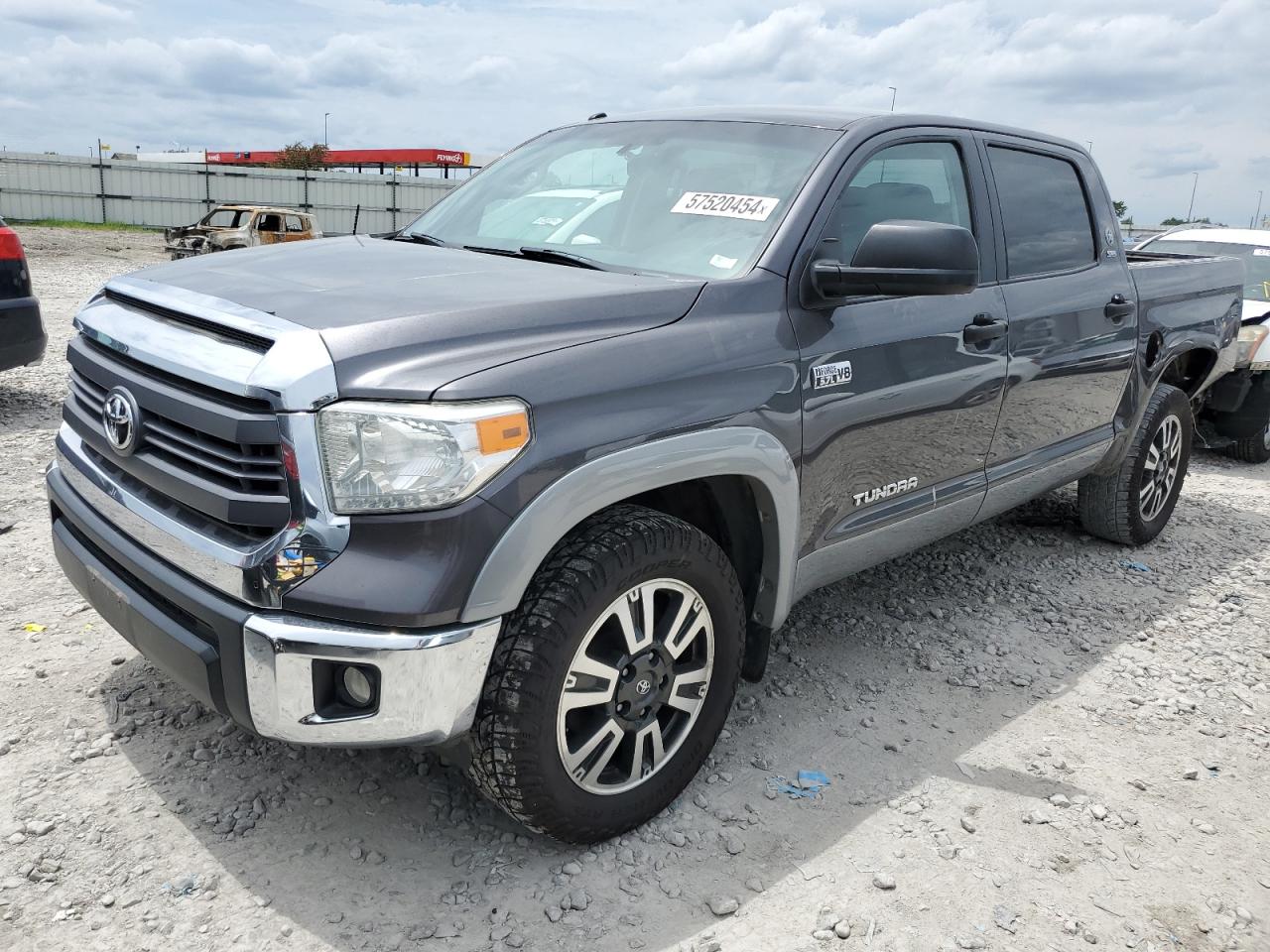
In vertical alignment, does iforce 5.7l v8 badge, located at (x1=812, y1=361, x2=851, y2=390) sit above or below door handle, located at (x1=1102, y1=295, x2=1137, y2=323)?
below

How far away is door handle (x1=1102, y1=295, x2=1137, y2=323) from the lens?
14.0 feet

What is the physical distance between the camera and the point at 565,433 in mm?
2250

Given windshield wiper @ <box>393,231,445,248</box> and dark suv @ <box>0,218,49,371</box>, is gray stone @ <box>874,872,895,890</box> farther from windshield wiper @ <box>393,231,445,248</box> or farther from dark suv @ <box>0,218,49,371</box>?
dark suv @ <box>0,218,49,371</box>

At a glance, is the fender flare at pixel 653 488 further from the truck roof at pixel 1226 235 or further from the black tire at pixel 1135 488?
the truck roof at pixel 1226 235

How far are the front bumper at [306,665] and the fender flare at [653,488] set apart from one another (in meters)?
0.11

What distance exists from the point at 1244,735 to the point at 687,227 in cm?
250

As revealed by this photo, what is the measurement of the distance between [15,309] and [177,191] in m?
28.0

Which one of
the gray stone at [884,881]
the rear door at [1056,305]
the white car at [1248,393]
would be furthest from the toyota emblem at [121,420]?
the white car at [1248,393]

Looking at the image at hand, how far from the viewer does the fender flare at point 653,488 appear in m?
2.17

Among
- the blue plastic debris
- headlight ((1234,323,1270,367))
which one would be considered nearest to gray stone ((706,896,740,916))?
the blue plastic debris

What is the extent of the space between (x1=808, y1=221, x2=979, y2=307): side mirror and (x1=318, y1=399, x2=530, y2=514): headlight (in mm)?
1196

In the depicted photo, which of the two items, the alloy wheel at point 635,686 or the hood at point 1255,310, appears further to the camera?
the hood at point 1255,310

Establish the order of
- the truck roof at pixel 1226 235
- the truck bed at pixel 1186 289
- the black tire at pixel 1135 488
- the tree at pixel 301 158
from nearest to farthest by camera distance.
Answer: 1. the truck bed at pixel 1186 289
2. the black tire at pixel 1135 488
3. the truck roof at pixel 1226 235
4. the tree at pixel 301 158

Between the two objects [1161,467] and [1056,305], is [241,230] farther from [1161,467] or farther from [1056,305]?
[1056,305]
